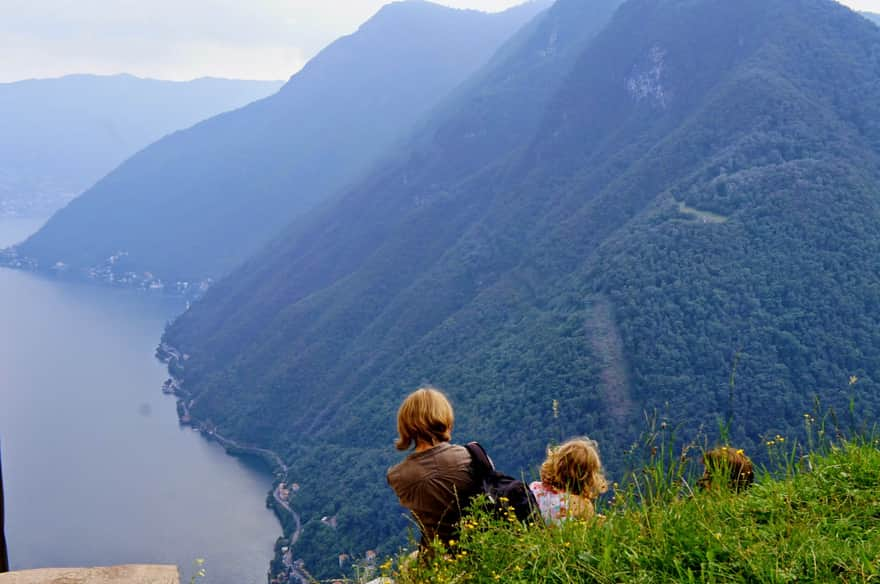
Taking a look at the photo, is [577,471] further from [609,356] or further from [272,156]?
[272,156]

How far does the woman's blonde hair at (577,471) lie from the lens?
9.27 ft

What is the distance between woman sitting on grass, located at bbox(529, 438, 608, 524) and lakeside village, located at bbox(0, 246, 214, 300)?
12024cm

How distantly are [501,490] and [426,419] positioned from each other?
0.46 metres

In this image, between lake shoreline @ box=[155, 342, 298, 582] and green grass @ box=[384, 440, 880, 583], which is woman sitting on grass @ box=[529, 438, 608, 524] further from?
lake shoreline @ box=[155, 342, 298, 582]

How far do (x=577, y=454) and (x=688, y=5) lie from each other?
283 feet

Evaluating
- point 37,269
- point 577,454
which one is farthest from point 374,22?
point 577,454

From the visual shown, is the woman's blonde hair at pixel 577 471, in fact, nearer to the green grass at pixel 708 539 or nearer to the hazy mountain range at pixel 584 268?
the green grass at pixel 708 539

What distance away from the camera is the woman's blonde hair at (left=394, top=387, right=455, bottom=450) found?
2807 mm

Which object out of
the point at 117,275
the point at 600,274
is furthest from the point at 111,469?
the point at 117,275

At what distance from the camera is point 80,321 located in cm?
9481

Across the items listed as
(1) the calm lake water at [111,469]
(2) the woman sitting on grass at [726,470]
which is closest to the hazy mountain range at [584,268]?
(2) the woman sitting on grass at [726,470]

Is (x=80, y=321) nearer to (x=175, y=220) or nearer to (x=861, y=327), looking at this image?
(x=175, y=220)

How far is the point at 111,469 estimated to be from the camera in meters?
55.5

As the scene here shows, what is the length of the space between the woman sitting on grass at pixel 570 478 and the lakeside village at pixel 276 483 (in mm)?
14580
